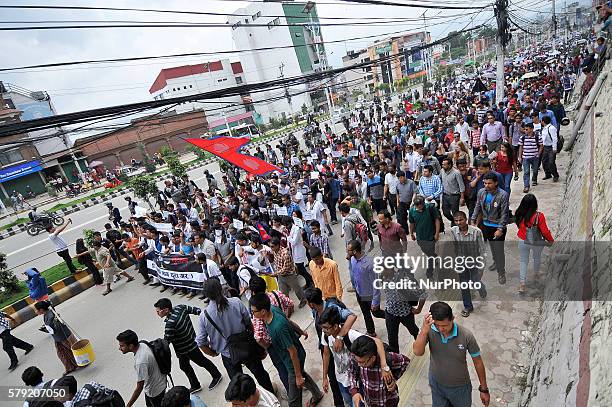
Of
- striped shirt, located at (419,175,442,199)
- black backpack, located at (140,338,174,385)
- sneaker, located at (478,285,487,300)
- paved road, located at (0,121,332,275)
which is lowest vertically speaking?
sneaker, located at (478,285,487,300)

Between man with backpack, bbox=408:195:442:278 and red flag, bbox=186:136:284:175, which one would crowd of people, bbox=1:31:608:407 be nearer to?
man with backpack, bbox=408:195:442:278

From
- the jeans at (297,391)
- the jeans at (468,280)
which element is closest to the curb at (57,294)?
the jeans at (297,391)

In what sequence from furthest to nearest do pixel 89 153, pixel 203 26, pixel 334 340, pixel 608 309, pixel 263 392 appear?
pixel 89 153, pixel 203 26, pixel 334 340, pixel 263 392, pixel 608 309

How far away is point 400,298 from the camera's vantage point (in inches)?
138

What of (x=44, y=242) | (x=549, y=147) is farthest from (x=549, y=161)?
(x=44, y=242)

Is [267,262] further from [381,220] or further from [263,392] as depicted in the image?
[263,392]

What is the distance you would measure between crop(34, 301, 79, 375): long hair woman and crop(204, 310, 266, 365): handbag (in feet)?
10.8

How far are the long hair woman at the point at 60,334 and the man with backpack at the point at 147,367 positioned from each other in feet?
8.33

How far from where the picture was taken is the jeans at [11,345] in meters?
6.03

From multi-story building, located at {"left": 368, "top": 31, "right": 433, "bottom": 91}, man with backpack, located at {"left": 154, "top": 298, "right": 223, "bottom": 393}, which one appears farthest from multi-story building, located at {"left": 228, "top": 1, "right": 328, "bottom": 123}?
man with backpack, located at {"left": 154, "top": 298, "right": 223, "bottom": 393}

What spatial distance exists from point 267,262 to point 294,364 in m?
2.40

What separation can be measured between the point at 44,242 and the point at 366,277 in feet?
57.1

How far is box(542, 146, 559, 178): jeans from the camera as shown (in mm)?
7332

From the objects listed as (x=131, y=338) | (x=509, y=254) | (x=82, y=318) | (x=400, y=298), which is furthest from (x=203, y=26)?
(x=82, y=318)
